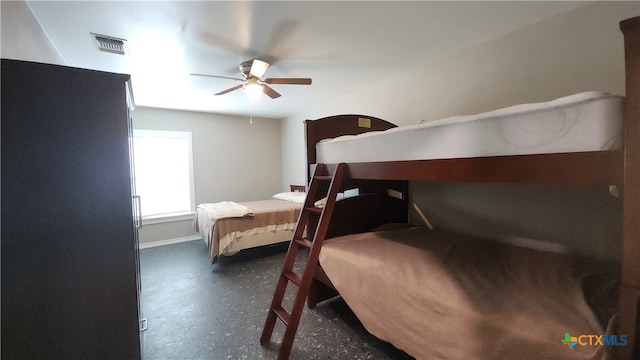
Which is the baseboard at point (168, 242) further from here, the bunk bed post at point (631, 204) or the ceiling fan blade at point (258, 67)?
the bunk bed post at point (631, 204)

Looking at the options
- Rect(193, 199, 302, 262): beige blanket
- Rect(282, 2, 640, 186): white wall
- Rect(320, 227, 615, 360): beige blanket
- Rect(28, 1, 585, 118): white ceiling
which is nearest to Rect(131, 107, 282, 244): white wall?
Rect(193, 199, 302, 262): beige blanket

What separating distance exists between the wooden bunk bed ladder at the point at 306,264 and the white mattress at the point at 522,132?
466 millimetres

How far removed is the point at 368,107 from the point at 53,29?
9.81 ft

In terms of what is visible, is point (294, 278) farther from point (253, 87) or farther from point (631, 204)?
point (253, 87)

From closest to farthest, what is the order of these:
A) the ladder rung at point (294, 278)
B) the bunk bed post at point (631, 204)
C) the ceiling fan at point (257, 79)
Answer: the bunk bed post at point (631, 204) < the ladder rung at point (294, 278) < the ceiling fan at point (257, 79)

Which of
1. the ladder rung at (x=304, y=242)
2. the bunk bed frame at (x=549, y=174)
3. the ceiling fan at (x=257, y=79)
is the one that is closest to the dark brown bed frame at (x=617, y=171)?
the bunk bed frame at (x=549, y=174)

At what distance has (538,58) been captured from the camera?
1.79 m

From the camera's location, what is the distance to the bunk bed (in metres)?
3.03

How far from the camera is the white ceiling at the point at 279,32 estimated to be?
1.60 meters

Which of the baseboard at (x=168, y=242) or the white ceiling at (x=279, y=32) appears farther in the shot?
the baseboard at (x=168, y=242)

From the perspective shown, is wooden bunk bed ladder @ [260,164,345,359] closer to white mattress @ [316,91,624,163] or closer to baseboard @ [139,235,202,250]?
white mattress @ [316,91,624,163]

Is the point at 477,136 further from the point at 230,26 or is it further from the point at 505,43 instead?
the point at 230,26

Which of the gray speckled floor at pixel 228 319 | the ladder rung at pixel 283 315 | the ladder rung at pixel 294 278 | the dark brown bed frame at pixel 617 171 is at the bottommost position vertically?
the gray speckled floor at pixel 228 319

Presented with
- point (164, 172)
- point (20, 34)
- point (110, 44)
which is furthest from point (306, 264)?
point (164, 172)
